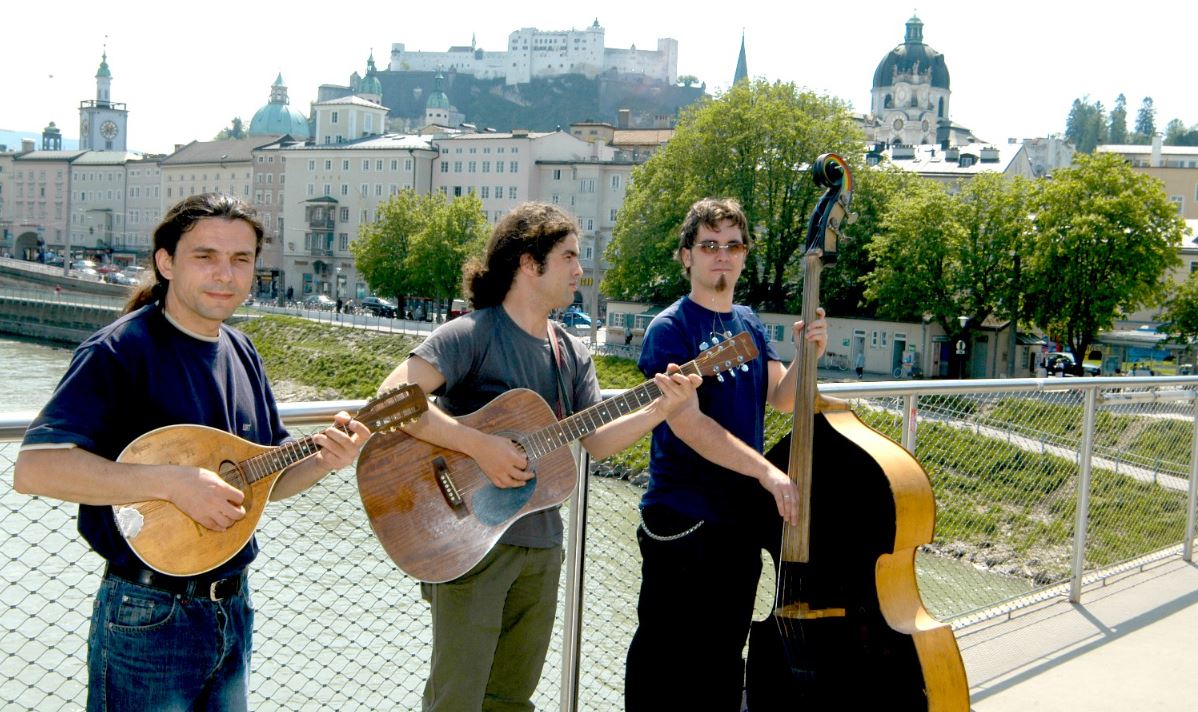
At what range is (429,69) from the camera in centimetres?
16238

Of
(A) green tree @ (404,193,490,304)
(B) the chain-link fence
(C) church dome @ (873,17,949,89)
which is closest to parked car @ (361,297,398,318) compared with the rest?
(A) green tree @ (404,193,490,304)

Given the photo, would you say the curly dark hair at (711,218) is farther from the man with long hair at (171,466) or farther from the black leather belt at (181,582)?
the black leather belt at (181,582)

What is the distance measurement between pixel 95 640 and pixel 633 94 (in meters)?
152

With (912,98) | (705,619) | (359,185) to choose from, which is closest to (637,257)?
(359,185)

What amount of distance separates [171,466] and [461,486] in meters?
0.90

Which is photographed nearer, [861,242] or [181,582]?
[181,582]

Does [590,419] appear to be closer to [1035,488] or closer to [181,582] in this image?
[181,582]

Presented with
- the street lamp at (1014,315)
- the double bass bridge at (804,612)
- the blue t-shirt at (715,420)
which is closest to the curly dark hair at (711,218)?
the blue t-shirt at (715,420)

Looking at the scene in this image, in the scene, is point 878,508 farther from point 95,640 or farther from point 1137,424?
point 1137,424

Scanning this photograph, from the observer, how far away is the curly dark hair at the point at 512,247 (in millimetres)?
3254

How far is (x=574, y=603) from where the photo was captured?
3.89 m

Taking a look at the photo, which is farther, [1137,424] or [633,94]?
[633,94]

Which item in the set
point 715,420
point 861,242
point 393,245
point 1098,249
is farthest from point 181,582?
point 393,245

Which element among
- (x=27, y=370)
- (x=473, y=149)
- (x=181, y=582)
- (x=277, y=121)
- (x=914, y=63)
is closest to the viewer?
(x=181, y=582)
